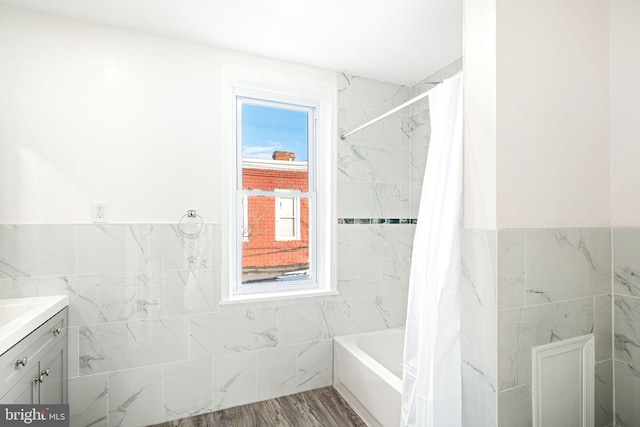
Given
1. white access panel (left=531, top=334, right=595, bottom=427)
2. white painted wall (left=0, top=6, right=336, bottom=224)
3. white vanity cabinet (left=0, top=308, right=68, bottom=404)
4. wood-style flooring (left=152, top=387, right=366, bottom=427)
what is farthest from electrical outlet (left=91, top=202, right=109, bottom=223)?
white access panel (left=531, top=334, right=595, bottom=427)

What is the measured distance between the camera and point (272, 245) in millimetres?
2486

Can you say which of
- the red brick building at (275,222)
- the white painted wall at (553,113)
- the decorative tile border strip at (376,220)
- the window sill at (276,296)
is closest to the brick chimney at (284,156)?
the red brick building at (275,222)

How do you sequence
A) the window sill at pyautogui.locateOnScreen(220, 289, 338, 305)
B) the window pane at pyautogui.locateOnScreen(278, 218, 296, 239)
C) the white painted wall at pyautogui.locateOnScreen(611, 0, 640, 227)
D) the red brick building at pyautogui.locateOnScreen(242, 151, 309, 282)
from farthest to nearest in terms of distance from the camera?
the window pane at pyautogui.locateOnScreen(278, 218, 296, 239) < the red brick building at pyautogui.locateOnScreen(242, 151, 309, 282) < the window sill at pyautogui.locateOnScreen(220, 289, 338, 305) < the white painted wall at pyautogui.locateOnScreen(611, 0, 640, 227)

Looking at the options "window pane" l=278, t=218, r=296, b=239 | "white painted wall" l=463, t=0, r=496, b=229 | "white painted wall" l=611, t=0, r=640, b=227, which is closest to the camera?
"white painted wall" l=463, t=0, r=496, b=229

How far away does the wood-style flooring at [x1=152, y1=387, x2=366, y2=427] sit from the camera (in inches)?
77.9

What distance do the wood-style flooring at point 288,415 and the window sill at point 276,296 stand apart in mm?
692

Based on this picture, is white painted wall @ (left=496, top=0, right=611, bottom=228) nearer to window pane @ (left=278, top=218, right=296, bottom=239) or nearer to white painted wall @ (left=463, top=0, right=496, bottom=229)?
white painted wall @ (left=463, top=0, right=496, bottom=229)

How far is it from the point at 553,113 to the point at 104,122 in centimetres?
232

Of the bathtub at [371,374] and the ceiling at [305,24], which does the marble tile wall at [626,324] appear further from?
the ceiling at [305,24]

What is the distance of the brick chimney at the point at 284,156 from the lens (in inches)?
97.8

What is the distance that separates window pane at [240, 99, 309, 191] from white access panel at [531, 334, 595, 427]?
1.81m

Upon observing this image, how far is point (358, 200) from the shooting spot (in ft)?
8.31

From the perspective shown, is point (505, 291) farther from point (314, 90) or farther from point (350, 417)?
point (314, 90)

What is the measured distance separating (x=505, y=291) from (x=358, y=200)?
4.56ft
